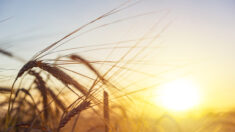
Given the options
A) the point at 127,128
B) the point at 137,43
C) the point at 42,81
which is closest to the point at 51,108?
the point at 42,81

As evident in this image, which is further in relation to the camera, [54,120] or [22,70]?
[54,120]

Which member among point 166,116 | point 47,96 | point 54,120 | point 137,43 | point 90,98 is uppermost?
point 137,43

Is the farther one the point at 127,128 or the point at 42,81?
the point at 42,81

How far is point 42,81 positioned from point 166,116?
734 mm

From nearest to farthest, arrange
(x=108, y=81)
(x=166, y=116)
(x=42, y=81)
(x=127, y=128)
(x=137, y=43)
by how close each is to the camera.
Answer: (x=137, y=43)
(x=108, y=81)
(x=127, y=128)
(x=42, y=81)
(x=166, y=116)

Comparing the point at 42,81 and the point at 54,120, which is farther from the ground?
the point at 42,81

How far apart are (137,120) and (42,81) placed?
0.55m

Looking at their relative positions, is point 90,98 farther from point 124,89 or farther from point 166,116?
point 166,116

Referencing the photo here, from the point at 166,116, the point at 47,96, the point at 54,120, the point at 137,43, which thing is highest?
the point at 137,43

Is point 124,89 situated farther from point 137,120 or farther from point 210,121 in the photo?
point 210,121

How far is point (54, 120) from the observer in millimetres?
1158

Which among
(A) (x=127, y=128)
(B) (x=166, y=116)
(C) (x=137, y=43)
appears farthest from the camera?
(B) (x=166, y=116)

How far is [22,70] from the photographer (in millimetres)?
808

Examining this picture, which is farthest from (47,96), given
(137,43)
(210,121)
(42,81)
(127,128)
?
(210,121)
